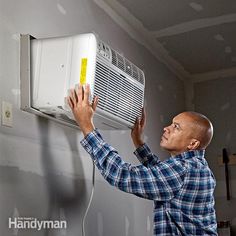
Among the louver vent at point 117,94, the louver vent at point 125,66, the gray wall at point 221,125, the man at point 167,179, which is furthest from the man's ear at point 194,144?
the gray wall at point 221,125

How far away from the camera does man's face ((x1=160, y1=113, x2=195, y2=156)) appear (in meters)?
1.89

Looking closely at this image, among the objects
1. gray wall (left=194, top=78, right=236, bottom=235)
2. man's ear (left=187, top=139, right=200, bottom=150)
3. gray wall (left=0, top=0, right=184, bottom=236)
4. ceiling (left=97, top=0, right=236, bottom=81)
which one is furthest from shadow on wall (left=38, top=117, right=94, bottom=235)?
gray wall (left=194, top=78, right=236, bottom=235)

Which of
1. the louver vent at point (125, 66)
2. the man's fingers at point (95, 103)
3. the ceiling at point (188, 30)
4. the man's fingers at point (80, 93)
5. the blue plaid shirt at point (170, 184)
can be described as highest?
the ceiling at point (188, 30)

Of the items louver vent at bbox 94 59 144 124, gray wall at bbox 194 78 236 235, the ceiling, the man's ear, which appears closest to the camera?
louver vent at bbox 94 59 144 124

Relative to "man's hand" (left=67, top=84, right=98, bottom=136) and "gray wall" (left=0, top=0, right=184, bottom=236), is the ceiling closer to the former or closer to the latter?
"gray wall" (left=0, top=0, right=184, bottom=236)

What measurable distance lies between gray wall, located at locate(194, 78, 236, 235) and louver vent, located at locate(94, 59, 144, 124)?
5.98 ft

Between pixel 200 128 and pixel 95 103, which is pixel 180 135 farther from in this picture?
pixel 95 103

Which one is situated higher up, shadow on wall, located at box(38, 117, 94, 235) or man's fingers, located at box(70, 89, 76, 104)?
man's fingers, located at box(70, 89, 76, 104)

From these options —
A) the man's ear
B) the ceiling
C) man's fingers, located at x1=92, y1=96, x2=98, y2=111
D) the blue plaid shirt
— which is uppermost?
the ceiling

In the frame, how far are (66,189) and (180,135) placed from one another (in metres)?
0.60

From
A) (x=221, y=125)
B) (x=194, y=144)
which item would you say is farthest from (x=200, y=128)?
(x=221, y=125)

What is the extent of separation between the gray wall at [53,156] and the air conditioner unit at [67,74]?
0.05 meters

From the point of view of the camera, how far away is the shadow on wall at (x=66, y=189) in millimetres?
1938

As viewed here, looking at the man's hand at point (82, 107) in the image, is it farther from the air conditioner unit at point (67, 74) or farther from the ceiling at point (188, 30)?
the ceiling at point (188, 30)
